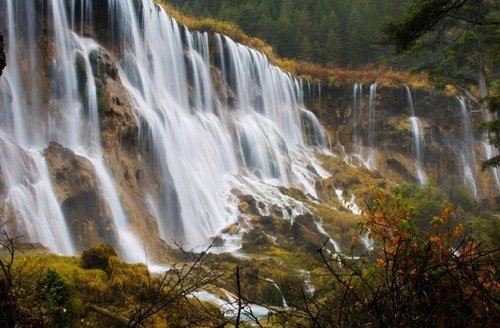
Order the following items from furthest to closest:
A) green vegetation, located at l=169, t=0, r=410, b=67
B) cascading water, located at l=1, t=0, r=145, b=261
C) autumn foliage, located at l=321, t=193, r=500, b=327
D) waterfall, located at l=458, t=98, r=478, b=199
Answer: green vegetation, located at l=169, t=0, r=410, b=67 → waterfall, located at l=458, t=98, r=478, b=199 → cascading water, located at l=1, t=0, r=145, b=261 → autumn foliage, located at l=321, t=193, r=500, b=327

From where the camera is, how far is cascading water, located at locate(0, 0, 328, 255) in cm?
1326

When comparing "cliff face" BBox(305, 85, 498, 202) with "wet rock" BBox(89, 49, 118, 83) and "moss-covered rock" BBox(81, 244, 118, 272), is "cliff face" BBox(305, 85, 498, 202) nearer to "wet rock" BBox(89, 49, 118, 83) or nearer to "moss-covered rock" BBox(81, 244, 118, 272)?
"wet rock" BBox(89, 49, 118, 83)

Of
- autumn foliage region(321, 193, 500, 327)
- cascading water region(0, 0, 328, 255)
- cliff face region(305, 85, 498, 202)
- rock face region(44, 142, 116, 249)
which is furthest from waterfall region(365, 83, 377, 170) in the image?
autumn foliage region(321, 193, 500, 327)

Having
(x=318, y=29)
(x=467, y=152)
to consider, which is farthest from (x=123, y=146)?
(x=318, y=29)

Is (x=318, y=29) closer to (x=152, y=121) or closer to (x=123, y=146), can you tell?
(x=152, y=121)

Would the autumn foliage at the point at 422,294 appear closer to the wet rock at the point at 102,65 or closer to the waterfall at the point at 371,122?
the wet rock at the point at 102,65

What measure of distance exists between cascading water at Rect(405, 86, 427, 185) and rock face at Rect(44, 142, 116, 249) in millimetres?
24071

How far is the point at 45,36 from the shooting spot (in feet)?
56.0

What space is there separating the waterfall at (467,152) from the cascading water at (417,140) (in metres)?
2.85

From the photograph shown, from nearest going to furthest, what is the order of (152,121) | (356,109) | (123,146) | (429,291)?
(429,291)
(123,146)
(152,121)
(356,109)

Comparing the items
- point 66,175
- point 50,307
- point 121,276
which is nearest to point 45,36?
point 66,175

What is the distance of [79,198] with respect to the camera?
13.4 m

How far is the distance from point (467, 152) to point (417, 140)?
365 cm

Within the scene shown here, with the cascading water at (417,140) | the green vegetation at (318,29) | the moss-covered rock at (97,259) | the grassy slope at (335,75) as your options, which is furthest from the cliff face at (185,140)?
the green vegetation at (318,29)
